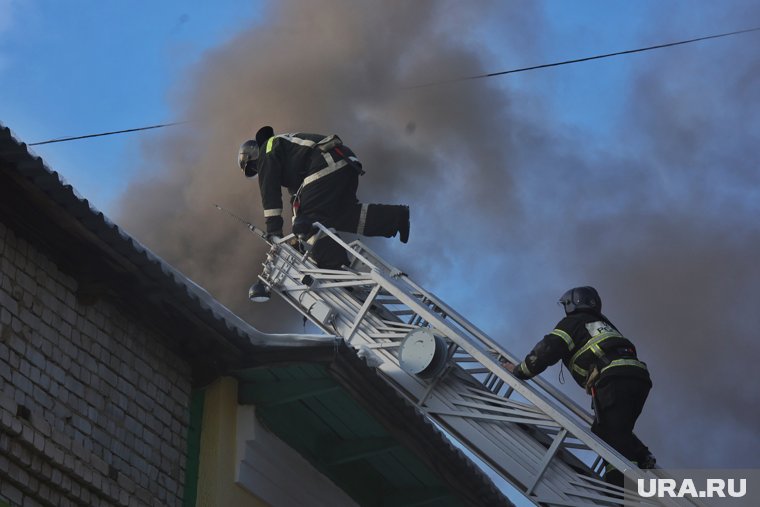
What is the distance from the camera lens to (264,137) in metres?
12.3

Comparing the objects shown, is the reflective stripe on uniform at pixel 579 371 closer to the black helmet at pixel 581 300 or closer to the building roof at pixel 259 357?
the black helmet at pixel 581 300

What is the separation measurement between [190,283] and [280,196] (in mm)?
3853

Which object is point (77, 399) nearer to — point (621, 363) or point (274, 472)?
point (274, 472)

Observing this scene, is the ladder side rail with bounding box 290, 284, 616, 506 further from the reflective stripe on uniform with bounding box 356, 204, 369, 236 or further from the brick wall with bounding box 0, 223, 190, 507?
the brick wall with bounding box 0, 223, 190, 507

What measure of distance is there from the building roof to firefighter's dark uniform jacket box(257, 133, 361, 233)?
2827 millimetres

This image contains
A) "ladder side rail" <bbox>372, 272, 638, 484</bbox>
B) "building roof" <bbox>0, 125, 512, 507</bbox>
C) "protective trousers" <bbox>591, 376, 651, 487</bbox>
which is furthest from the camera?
"protective trousers" <bbox>591, 376, 651, 487</bbox>

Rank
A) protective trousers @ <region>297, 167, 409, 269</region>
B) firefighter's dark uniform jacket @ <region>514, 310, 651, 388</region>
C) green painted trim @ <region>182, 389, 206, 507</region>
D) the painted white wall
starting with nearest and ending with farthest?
green painted trim @ <region>182, 389, 206, 507</region>, the painted white wall, firefighter's dark uniform jacket @ <region>514, 310, 651, 388</region>, protective trousers @ <region>297, 167, 409, 269</region>

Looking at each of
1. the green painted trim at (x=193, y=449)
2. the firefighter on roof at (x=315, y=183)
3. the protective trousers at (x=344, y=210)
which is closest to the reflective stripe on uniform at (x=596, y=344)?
the protective trousers at (x=344, y=210)

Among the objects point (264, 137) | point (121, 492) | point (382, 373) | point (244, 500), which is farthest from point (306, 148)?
point (121, 492)

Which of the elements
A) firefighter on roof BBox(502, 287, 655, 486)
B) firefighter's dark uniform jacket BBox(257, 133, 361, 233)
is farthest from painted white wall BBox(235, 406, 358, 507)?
firefighter's dark uniform jacket BBox(257, 133, 361, 233)

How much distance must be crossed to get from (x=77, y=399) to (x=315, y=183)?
4832 mm

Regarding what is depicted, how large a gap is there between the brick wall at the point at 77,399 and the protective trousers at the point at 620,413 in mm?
3354

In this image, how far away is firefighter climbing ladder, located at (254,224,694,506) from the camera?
379 inches

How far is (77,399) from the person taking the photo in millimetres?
7430
